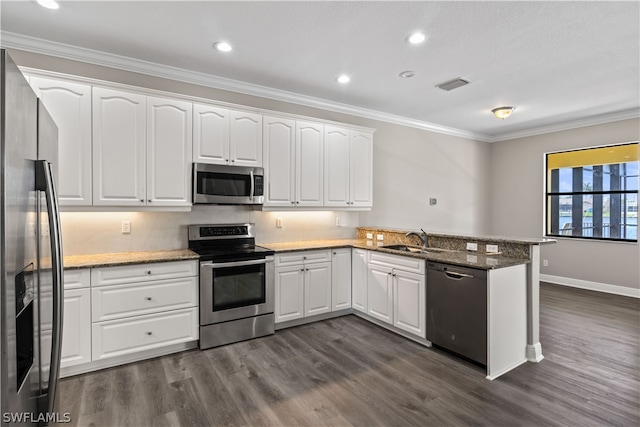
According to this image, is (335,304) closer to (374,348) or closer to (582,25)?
(374,348)

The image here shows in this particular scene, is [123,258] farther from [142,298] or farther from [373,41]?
[373,41]

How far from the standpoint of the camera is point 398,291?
3.49 m

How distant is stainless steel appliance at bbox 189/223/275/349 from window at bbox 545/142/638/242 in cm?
536

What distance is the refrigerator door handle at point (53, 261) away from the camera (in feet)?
3.73

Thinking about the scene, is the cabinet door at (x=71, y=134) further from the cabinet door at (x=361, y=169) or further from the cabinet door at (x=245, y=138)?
the cabinet door at (x=361, y=169)

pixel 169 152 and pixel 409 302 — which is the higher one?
pixel 169 152

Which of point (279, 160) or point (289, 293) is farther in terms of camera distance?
point (279, 160)

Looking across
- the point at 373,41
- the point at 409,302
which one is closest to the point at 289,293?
the point at 409,302

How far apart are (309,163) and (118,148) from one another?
2.00 m

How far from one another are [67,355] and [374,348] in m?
2.56

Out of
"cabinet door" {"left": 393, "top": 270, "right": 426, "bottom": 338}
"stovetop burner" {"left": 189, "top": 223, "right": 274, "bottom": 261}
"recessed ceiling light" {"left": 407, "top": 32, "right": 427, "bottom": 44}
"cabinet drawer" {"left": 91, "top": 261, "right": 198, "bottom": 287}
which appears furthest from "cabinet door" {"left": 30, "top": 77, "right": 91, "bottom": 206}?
"cabinet door" {"left": 393, "top": 270, "right": 426, "bottom": 338}

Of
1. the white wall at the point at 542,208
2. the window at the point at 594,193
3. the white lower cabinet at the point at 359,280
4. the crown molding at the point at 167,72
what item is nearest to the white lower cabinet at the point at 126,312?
the white lower cabinet at the point at 359,280

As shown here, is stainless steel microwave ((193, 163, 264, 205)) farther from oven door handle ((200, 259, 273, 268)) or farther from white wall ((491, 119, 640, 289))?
white wall ((491, 119, 640, 289))

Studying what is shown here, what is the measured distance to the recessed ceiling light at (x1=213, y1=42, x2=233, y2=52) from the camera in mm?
2967
